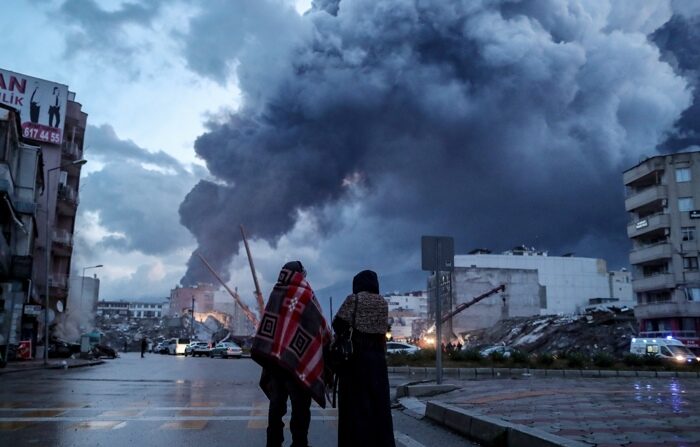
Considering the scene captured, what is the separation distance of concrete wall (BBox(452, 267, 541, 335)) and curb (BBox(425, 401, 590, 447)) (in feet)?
264

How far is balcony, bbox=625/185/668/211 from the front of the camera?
2079 inches

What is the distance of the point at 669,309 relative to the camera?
163 ft

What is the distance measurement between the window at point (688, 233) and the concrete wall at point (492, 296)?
38.4m

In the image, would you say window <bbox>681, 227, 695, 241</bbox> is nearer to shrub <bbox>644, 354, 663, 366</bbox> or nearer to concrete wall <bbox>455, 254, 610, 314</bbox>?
shrub <bbox>644, 354, 663, 366</bbox>

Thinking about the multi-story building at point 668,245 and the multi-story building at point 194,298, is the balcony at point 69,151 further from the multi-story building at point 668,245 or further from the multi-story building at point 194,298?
the multi-story building at point 194,298

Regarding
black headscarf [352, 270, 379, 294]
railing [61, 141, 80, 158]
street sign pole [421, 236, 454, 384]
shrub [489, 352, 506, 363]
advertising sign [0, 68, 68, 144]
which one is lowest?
shrub [489, 352, 506, 363]

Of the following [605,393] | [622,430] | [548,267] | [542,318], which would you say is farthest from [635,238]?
[622,430]

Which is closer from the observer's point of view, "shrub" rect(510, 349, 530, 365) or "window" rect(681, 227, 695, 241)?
"shrub" rect(510, 349, 530, 365)

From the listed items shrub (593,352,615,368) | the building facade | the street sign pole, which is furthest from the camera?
the building facade

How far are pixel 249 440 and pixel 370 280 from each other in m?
2.61

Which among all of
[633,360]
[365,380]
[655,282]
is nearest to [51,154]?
[633,360]

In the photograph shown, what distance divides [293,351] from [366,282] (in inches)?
37.1

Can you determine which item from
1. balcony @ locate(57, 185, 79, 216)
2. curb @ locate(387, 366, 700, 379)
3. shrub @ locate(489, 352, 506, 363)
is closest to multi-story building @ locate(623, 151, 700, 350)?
shrub @ locate(489, 352, 506, 363)

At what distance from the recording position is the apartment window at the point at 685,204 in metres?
51.5
